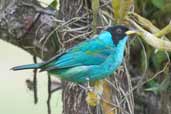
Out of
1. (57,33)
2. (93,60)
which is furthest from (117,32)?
(57,33)

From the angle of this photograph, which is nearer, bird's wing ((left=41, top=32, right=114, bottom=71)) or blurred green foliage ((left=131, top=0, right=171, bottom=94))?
bird's wing ((left=41, top=32, right=114, bottom=71))

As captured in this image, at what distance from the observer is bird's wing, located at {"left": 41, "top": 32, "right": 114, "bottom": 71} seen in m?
1.93

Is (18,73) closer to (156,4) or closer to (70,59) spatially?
(156,4)

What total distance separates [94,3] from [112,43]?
6.2 inches

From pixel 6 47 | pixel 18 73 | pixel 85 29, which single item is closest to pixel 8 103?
pixel 18 73

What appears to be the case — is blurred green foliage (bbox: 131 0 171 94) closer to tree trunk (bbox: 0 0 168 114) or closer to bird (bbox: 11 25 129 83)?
tree trunk (bbox: 0 0 168 114)

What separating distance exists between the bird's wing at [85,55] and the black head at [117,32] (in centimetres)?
Result: 3

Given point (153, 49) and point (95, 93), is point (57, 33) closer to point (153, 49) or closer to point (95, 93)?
point (153, 49)

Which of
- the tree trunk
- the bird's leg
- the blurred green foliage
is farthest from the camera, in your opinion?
the blurred green foliage

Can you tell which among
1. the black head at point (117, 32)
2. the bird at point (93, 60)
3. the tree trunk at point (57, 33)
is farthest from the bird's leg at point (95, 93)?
the tree trunk at point (57, 33)

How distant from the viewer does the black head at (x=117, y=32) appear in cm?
187

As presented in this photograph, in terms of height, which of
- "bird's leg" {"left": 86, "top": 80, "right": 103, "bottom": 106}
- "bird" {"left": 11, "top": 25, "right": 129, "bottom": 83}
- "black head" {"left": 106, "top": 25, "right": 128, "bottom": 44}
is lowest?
"bird's leg" {"left": 86, "top": 80, "right": 103, "bottom": 106}

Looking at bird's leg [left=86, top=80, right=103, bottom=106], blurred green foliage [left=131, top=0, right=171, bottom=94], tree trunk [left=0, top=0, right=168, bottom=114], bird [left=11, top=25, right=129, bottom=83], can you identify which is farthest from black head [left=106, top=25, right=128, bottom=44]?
blurred green foliage [left=131, top=0, right=171, bottom=94]

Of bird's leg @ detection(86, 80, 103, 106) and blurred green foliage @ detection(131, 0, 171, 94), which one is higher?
blurred green foliage @ detection(131, 0, 171, 94)
